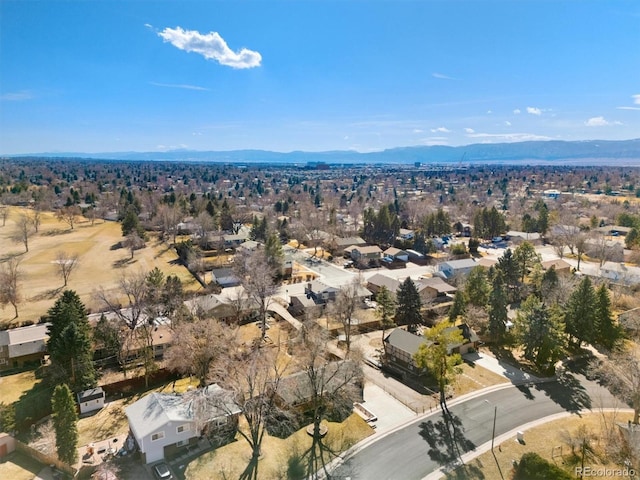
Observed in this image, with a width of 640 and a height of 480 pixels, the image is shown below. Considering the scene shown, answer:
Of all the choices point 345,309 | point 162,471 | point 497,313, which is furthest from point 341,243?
point 162,471

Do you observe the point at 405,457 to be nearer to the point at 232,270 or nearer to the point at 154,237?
the point at 232,270

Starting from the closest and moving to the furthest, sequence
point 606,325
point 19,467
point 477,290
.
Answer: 1. point 19,467
2. point 606,325
3. point 477,290

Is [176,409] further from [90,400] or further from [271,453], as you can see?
[90,400]

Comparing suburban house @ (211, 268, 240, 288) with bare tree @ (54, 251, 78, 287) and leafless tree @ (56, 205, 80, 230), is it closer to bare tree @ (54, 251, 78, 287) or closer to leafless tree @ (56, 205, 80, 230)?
bare tree @ (54, 251, 78, 287)

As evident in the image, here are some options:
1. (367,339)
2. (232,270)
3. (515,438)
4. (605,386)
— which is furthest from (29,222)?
(605,386)

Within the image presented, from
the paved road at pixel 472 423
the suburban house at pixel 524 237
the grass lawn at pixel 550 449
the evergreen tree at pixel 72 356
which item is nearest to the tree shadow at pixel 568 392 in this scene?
the paved road at pixel 472 423

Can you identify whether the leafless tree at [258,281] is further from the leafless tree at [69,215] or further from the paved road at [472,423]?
the leafless tree at [69,215]

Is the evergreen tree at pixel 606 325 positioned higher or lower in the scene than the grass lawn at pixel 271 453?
higher
